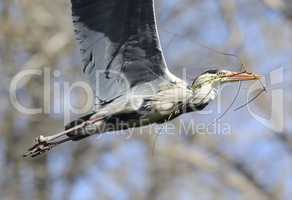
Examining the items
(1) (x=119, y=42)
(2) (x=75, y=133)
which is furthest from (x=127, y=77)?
(2) (x=75, y=133)

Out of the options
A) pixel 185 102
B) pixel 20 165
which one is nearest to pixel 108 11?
pixel 185 102

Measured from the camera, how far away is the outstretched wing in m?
2.17

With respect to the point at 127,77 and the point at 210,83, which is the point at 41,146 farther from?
the point at 210,83

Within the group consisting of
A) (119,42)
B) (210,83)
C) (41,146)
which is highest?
(119,42)

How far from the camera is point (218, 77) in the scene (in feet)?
6.95

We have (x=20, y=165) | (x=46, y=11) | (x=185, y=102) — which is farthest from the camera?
(x=20, y=165)

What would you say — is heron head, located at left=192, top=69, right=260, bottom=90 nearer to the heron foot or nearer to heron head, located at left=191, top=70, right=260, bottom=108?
heron head, located at left=191, top=70, right=260, bottom=108

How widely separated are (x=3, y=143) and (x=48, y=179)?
804mm

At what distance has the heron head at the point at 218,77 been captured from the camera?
2.10 metres

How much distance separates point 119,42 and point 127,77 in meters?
0.09

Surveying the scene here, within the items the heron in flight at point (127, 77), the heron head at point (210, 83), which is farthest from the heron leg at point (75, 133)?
the heron head at point (210, 83)

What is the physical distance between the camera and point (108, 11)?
2.22 m

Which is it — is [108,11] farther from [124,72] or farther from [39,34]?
[39,34]

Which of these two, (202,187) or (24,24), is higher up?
(24,24)
